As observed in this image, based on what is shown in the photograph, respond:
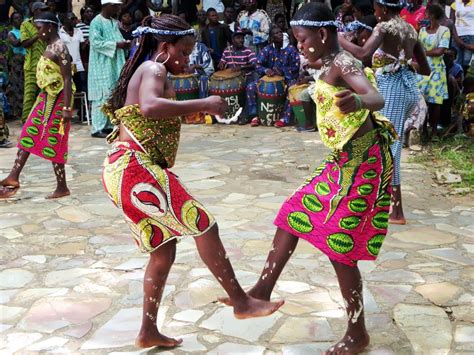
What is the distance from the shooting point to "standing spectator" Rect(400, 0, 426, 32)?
9781mm

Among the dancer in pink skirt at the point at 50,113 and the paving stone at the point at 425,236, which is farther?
the dancer in pink skirt at the point at 50,113

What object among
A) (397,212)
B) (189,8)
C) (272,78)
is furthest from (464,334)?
(189,8)

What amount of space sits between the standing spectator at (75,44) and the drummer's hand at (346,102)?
346 inches

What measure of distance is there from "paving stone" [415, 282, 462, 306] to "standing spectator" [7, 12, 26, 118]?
8.58 meters

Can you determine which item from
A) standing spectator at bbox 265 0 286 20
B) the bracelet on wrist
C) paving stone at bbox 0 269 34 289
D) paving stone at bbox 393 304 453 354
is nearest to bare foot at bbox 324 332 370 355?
paving stone at bbox 393 304 453 354

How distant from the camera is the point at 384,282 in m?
4.29

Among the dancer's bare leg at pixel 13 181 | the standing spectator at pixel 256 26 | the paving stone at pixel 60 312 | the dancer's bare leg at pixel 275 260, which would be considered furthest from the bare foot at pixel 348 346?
the standing spectator at pixel 256 26

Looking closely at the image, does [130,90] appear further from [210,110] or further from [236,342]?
[236,342]

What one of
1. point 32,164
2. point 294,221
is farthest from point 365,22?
point 32,164

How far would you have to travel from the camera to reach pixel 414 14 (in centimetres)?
997

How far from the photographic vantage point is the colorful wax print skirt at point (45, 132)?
632cm

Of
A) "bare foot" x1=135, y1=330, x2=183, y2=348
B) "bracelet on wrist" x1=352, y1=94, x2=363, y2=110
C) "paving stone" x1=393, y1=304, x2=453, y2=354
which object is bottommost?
"paving stone" x1=393, y1=304, x2=453, y2=354

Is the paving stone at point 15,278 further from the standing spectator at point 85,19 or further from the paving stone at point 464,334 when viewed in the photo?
the standing spectator at point 85,19

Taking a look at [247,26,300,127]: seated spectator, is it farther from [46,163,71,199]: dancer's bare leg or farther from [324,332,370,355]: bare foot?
[324,332,370,355]: bare foot
